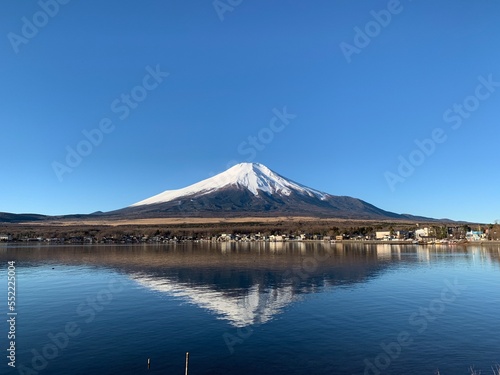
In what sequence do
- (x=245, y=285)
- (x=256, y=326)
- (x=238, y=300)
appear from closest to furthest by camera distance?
(x=256, y=326), (x=238, y=300), (x=245, y=285)

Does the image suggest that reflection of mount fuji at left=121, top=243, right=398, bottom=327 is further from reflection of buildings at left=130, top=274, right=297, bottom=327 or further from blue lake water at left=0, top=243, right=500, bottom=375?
blue lake water at left=0, top=243, right=500, bottom=375

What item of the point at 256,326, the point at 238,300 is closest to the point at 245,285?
the point at 238,300

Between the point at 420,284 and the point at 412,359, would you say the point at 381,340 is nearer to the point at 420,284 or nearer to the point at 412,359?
the point at 412,359

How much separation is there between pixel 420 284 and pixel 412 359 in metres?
28.3

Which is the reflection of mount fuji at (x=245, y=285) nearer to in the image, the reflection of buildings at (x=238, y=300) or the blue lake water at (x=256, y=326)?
the reflection of buildings at (x=238, y=300)

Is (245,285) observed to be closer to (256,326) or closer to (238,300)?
(238,300)

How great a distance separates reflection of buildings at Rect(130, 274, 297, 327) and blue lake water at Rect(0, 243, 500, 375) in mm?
98

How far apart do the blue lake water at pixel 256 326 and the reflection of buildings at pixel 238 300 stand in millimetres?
98

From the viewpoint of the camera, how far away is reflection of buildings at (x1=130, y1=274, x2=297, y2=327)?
2916cm

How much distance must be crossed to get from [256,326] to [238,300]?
893 centimetres

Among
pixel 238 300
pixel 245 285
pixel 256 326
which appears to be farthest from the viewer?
pixel 245 285

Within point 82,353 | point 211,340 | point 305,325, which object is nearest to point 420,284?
point 305,325

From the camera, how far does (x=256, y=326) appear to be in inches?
1033

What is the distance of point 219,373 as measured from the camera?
1817 centimetres
